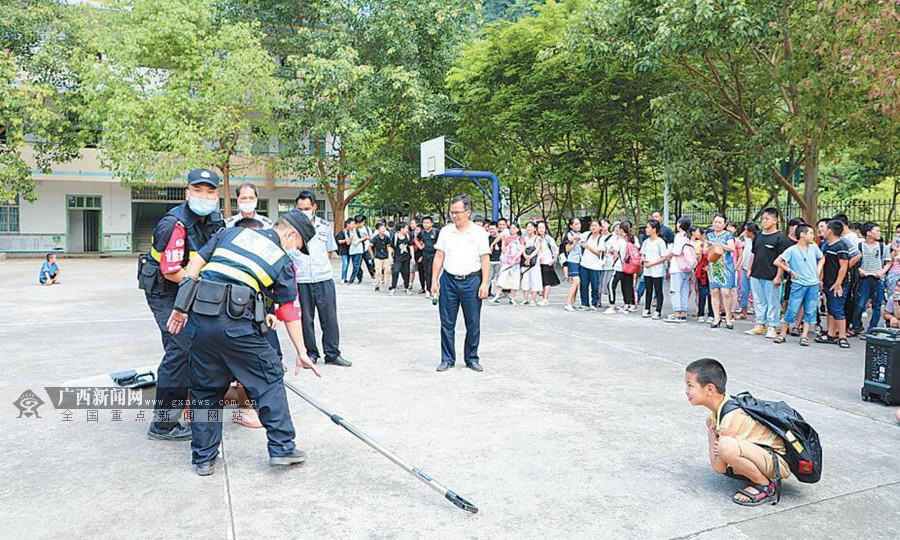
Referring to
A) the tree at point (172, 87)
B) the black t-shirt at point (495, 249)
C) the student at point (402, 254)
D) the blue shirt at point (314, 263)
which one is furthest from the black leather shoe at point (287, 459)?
the tree at point (172, 87)

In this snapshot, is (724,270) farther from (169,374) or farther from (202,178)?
(169,374)

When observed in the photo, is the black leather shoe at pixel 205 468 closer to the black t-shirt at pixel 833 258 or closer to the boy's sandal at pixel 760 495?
the boy's sandal at pixel 760 495

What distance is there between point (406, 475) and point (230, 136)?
24.2 m

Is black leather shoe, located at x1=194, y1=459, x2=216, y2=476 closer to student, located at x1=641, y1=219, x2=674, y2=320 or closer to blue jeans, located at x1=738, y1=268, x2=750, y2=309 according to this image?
student, located at x1=641, y1=219, x2=674, y2=320

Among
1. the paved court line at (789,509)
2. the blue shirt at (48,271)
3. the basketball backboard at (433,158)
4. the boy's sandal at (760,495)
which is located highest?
the basketball backboard at (433,158)

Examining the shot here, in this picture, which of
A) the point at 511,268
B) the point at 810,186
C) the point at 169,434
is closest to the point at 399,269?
the point at 511,268

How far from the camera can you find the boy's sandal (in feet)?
11.6

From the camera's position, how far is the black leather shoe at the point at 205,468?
393 cm

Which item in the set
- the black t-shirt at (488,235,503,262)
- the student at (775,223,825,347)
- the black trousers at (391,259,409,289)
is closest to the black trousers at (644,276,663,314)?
the student at (775,223,825,347)

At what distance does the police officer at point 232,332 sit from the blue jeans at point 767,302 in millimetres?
6966

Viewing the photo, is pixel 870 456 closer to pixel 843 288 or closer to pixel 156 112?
pixel 843 288

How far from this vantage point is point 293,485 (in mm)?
3789

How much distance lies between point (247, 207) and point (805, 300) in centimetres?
693

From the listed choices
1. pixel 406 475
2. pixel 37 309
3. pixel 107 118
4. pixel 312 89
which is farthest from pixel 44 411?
pixel 107 118
